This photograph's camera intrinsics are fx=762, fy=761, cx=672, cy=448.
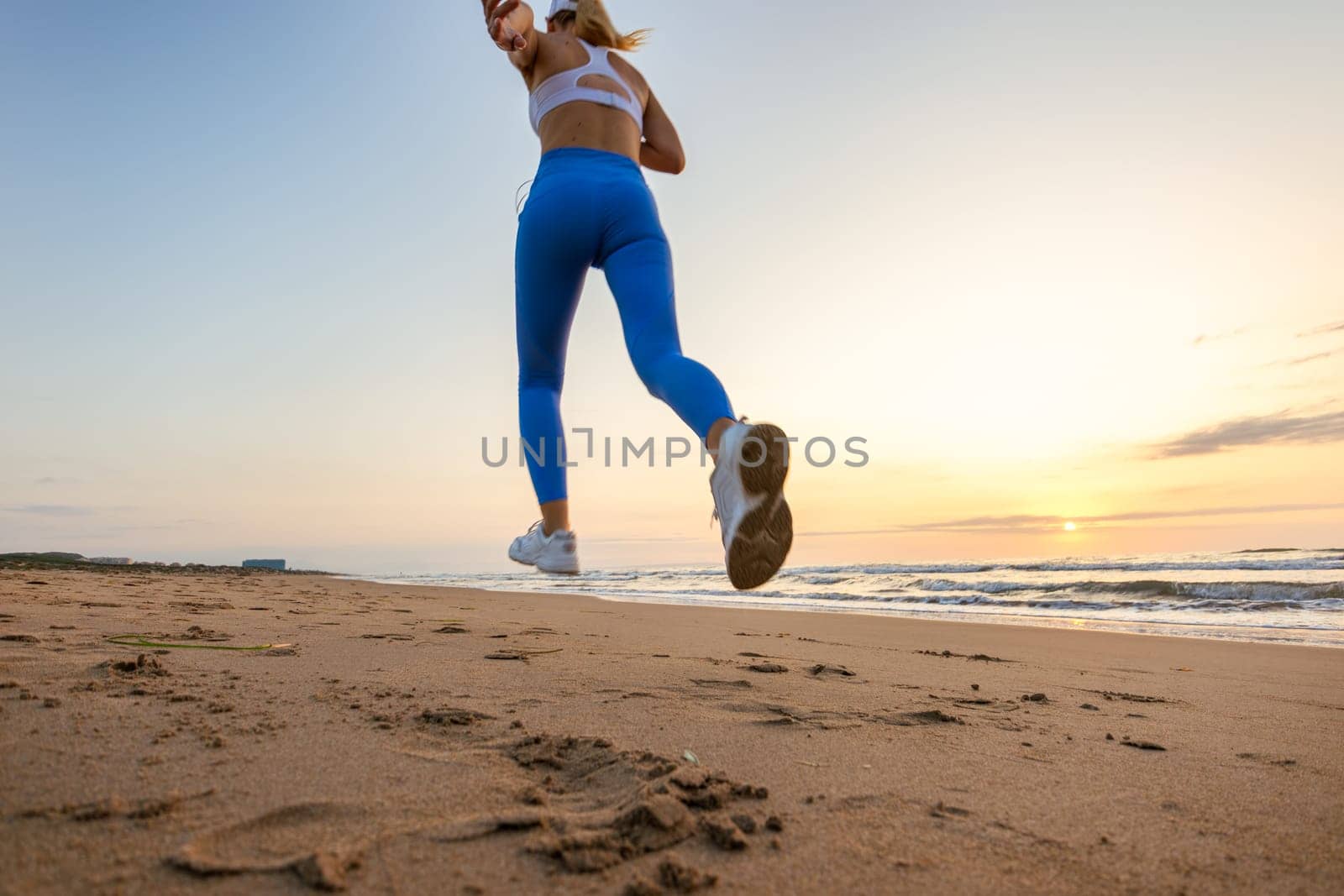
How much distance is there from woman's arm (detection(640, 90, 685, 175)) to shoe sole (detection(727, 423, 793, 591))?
1462 mm

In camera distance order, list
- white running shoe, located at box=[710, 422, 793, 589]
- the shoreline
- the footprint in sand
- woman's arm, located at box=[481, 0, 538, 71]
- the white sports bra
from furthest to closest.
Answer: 1. the shoreline
2. the white sports bra
3. woman's arm, located at box=[481, 0, 538, 71]
4. white running shoe, located at box=[710, 422, 793, 589]
5. the footprint in sand

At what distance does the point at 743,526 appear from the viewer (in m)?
1.99

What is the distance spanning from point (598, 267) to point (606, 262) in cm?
9

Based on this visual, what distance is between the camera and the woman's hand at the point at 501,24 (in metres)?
2.32

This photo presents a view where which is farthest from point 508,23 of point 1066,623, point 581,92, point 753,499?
point 1066,623

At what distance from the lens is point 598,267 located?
260cm

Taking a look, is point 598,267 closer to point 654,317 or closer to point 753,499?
point 654,317

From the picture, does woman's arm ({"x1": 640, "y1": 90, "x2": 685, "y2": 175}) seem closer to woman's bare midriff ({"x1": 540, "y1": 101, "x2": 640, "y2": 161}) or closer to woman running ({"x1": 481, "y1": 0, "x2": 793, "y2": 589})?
woman running ({"x1": 481, "y1": 0, "x2": 793, "y2": 589})

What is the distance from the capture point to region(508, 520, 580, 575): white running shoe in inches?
104

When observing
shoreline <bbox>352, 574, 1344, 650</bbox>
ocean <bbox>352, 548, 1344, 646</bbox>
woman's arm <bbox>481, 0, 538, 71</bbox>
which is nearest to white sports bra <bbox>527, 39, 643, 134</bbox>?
woman's arm <bbox>481, 0, 538, 71</bbox>

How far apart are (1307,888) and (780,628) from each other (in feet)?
16.0

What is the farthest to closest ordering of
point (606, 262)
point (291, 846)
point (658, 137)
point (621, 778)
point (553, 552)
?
point (658, 137), point (553, 552), point (606, 262), point (621, 778), point (291, 846)

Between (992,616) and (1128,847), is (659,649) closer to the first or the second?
(1128,847)

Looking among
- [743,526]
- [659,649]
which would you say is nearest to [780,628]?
[659,649]
